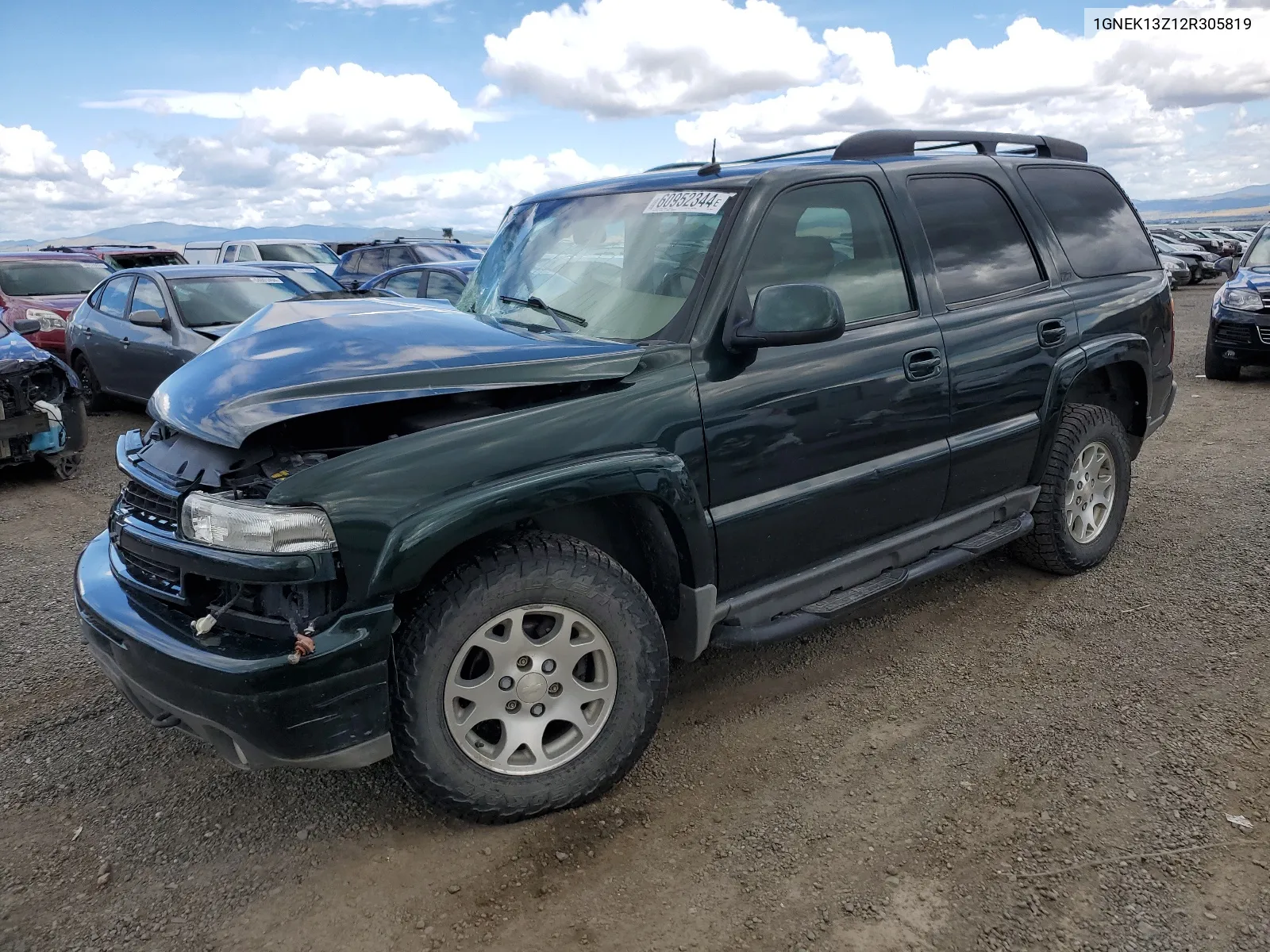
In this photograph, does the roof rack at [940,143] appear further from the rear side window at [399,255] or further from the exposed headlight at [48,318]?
the rear side window at [399,255]

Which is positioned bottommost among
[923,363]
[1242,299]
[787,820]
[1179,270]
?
[787,820]

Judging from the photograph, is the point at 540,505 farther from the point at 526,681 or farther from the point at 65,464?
the point at 65,464

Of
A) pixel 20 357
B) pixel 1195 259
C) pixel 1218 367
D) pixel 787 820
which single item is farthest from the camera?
pixel 1195 259

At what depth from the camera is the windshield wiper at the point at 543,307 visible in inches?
129

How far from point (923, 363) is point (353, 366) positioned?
2.10m

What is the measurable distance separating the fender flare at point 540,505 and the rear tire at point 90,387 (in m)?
9.28

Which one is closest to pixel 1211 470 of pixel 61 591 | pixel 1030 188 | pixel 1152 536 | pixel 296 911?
pixel 1152 536

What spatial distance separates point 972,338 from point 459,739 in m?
2.52

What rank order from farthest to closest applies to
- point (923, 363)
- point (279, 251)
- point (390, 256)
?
point (279, 251)
point (390, 256)
point (923, 363)

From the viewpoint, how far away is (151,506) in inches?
112

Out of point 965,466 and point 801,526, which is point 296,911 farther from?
point 965,466

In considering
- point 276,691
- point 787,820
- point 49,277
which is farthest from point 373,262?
point 787,820

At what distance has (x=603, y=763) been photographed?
288 centimetres

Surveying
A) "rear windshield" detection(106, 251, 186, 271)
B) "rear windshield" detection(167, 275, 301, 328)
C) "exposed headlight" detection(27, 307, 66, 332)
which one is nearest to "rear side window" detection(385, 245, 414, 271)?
"rear windshield" detection(106, 251, 186, 271)
